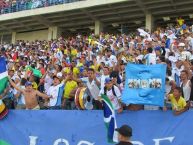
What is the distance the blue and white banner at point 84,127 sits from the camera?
7430mm

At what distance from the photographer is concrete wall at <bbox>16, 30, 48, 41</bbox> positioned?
35.5 m

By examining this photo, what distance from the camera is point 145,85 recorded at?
7.72 metres

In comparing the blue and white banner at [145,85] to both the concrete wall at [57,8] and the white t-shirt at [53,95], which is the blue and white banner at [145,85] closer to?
the white t-shirt at [53,95]

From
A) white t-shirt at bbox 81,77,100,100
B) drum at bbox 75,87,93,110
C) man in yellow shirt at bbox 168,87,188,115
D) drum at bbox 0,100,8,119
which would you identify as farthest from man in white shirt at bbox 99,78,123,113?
drum at bbox 0,100,8,119

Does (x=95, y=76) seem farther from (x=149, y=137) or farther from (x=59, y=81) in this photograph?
(x=149, y=137)

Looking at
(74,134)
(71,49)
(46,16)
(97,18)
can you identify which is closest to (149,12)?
(97,18)

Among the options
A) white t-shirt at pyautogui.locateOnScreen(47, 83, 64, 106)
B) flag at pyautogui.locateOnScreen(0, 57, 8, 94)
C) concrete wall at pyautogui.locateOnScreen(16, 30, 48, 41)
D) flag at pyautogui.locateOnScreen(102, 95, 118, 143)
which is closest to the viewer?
flag at pyautogui.locateOnScreen(102, 95, 118, 143)

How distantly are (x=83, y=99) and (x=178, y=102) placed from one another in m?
2.40

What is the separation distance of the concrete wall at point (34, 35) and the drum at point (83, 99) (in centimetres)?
2605

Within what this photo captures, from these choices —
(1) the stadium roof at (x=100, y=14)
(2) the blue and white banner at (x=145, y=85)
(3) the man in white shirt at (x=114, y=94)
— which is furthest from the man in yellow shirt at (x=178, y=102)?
(1) the stadium roof at (x=100, y=14)

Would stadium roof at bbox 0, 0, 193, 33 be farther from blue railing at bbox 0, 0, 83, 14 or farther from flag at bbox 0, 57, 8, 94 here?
flag at bbox 0, 57, 8, 94

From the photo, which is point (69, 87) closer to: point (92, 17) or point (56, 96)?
point (56, 96)

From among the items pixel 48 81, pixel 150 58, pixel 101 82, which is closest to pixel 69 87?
pixel 101 82

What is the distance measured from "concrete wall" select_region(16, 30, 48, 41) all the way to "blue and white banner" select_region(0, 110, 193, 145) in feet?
86.4
